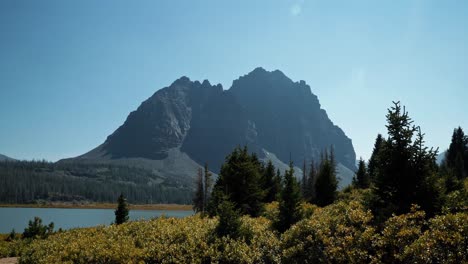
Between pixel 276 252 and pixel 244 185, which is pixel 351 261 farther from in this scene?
pixel 244 185

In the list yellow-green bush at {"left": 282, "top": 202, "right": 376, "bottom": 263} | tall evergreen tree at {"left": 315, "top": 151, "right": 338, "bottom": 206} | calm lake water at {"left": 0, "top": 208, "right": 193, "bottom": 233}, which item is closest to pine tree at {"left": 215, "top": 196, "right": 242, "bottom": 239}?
yellow-green bush at {"left": 282, "top": 202, "right": 376, "bottom": 263}

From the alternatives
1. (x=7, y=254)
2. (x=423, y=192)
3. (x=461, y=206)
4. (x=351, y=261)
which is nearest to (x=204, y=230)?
(x=351, y=261)

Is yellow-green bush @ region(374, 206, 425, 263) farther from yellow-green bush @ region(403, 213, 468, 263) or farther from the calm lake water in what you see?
the calm lake water

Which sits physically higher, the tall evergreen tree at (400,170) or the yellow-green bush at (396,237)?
the tall evergreen tree at (400,170)

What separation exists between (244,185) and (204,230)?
36.1 feet

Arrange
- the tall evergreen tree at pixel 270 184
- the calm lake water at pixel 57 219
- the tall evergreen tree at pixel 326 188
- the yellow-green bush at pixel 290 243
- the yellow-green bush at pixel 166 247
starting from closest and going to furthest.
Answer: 1. the yellow-green bush at pixel 290 243
2. the yellow-green bush at pixel 166 247
3. the tall evergreen tree at pixel 326 188
4. the tall evergreen tree at pixel 270 184
5. the calm lake water at pixel 57 219

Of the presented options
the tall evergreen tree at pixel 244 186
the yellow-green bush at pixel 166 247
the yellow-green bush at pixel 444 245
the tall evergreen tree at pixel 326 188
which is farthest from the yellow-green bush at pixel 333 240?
the tall evergreen tree at pixel 326 188

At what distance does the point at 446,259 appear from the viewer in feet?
29.0

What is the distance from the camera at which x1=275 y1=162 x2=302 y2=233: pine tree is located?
16.2m

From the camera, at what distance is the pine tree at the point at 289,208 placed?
16.2 m

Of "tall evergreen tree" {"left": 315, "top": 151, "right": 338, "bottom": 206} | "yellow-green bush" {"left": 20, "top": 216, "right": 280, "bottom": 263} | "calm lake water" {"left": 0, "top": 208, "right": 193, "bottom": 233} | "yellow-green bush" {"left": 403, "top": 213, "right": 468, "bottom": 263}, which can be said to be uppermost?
"tall evergreen tree" {"left": 315, "top": 151, "right": 338, "bottom": 206}

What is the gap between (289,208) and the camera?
1662 cm

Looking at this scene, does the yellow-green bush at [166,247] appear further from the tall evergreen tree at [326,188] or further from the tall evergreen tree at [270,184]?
the tall evergreen tree at [270,184]

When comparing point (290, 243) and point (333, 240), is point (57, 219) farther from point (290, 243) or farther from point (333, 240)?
point (333, 240)
